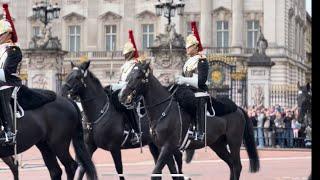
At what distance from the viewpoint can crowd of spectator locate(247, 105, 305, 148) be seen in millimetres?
26016

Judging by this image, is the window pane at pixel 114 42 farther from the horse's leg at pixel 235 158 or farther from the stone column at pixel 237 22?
the horse's leg at pixel 235 158

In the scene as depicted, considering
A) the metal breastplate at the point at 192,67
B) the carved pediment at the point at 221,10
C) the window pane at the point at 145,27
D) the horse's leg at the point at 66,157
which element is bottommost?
the horse's leg at the point at 66,157

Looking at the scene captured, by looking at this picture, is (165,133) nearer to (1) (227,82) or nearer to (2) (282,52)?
(1) (227,82)

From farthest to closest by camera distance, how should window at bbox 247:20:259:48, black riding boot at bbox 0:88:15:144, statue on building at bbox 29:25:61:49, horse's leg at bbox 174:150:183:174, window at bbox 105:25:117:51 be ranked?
window at bbox 105:25:117:51 < window at bbox 247:20:259:48 < statue on building at bbox 29:25:61:49 < horse's leg at bbox 174:150:183:174 < black riding boot at bbox 0:88:15:144

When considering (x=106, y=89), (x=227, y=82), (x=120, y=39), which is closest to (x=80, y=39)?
(x=120, y=39)

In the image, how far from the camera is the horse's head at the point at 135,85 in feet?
33.2

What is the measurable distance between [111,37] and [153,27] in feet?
11.4

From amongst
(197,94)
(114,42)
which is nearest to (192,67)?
(197,94)

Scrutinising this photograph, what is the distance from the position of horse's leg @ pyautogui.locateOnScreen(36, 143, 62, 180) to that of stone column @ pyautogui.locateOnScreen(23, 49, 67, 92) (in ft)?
69.3

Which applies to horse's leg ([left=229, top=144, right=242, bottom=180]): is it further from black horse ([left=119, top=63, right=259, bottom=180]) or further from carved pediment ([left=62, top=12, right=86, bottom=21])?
carved pediment ([left=62, top=12, right=86, bottom=21])

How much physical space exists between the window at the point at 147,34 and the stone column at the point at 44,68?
2841 centimetres

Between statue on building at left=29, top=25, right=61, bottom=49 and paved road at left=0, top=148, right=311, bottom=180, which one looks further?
statue on building at left=29, top=25, right=61, bottom=49

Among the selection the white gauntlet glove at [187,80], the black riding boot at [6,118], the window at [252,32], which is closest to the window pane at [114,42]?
the window at [252,32]

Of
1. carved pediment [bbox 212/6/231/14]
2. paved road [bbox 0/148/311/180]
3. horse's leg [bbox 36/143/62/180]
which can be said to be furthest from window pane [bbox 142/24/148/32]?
horse's leg [bbox 36/143/62/180]
